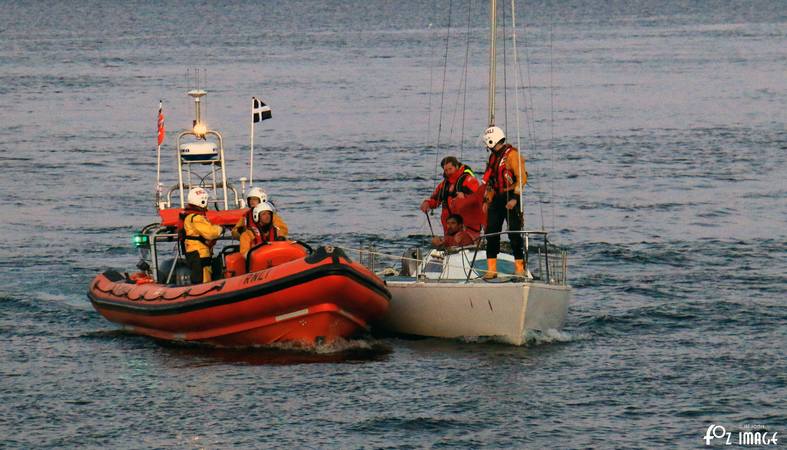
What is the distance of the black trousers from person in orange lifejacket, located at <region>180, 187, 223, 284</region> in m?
2.96

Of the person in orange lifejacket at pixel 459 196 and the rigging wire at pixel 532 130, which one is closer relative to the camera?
the person in orange lifejacket at pixel 459 196

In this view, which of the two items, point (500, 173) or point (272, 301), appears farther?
point (500, 173)

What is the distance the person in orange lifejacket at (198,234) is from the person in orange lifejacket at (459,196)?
8.12ft

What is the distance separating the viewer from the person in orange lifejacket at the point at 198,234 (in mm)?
16406

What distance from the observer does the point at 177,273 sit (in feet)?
55.4

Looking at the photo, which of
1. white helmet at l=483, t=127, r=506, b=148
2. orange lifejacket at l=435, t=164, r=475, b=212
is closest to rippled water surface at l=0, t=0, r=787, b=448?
orange lifejacket at l=435, t=164, r=475, b=212

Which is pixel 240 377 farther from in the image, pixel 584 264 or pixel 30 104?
pixel 30 104

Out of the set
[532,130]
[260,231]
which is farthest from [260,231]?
[532,130]

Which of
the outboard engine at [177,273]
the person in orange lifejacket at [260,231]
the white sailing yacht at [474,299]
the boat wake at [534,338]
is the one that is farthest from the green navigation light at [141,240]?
the boat wake at [534,338]

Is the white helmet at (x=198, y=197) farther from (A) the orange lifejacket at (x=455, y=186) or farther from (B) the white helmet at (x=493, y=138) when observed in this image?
(B) the white helmet at (x=493, y=138)

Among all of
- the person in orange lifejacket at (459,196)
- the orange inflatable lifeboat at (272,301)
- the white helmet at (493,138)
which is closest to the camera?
the orange inflatable lifeboat at (272,301)

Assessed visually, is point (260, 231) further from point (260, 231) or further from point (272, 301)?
point (272, 301)

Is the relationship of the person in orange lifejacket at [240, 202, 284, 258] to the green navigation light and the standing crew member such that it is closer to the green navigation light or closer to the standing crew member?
the standing crew member

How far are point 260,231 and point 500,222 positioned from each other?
2592mm
